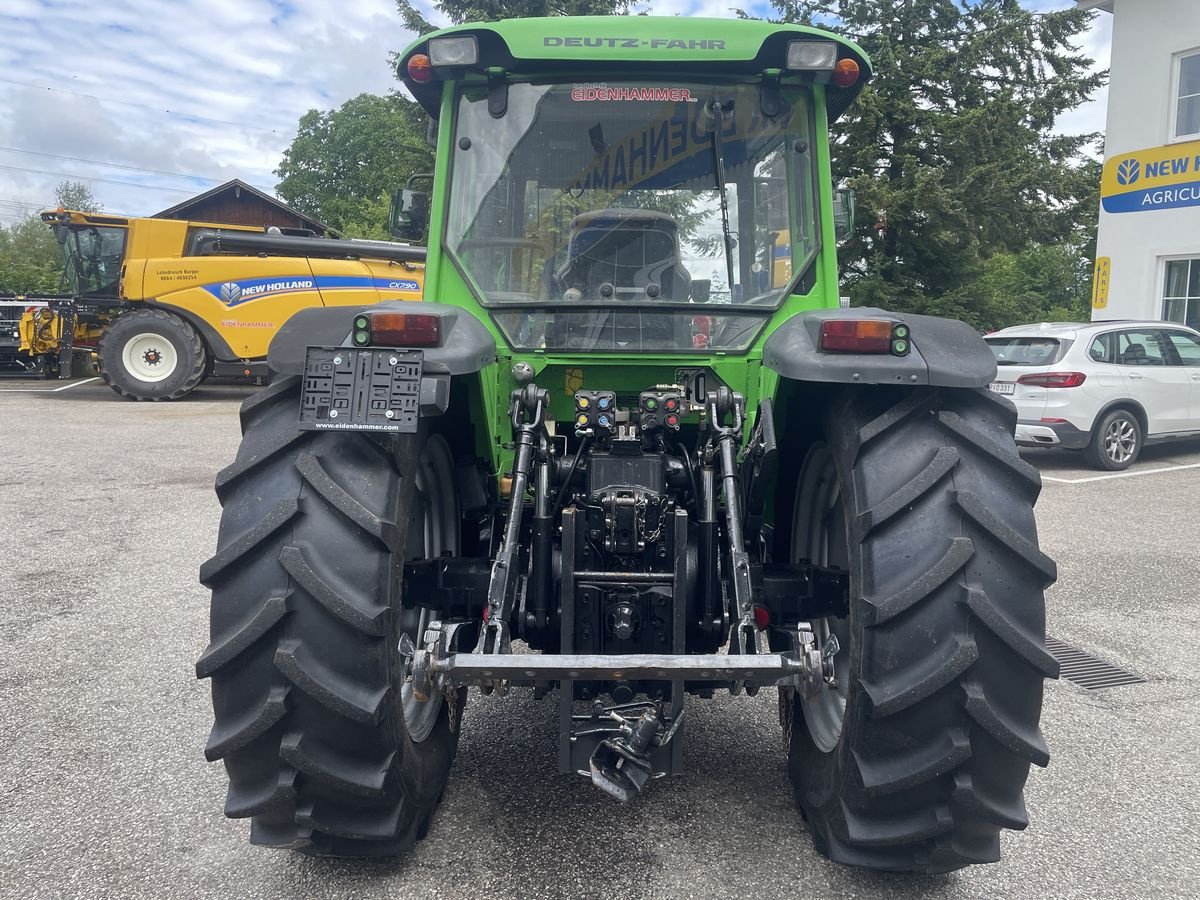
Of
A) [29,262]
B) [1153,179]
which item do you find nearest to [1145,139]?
[1153,179]

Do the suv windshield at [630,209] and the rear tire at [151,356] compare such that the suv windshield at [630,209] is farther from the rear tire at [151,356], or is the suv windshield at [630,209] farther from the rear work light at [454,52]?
the rear tire at [151,356]

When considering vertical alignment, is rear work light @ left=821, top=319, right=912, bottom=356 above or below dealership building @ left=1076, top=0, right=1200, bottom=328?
below

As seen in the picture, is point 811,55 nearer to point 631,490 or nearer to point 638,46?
point 638,46

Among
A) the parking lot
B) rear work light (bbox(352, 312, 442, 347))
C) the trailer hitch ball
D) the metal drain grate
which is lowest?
the parking lot

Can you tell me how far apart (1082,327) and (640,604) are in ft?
31.2

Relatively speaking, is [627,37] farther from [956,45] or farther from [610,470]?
[956,45]

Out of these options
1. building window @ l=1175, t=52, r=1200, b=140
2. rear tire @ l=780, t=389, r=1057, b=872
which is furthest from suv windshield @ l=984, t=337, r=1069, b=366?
rear tire @ l=780, t=389, r=1057, b=872

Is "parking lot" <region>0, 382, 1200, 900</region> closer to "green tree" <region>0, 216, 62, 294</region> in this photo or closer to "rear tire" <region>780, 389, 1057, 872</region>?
"rear tire" <region>780, 389, 1057, 872</region>

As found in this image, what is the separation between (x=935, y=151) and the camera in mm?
19156

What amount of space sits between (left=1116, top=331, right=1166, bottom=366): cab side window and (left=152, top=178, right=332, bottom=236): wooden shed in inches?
1475

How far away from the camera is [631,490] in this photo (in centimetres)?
276

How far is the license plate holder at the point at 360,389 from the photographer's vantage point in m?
2.32

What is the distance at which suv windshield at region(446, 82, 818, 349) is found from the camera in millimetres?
3252

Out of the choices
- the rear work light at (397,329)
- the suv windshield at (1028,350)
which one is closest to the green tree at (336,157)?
the suv windshield at (1028,350)
